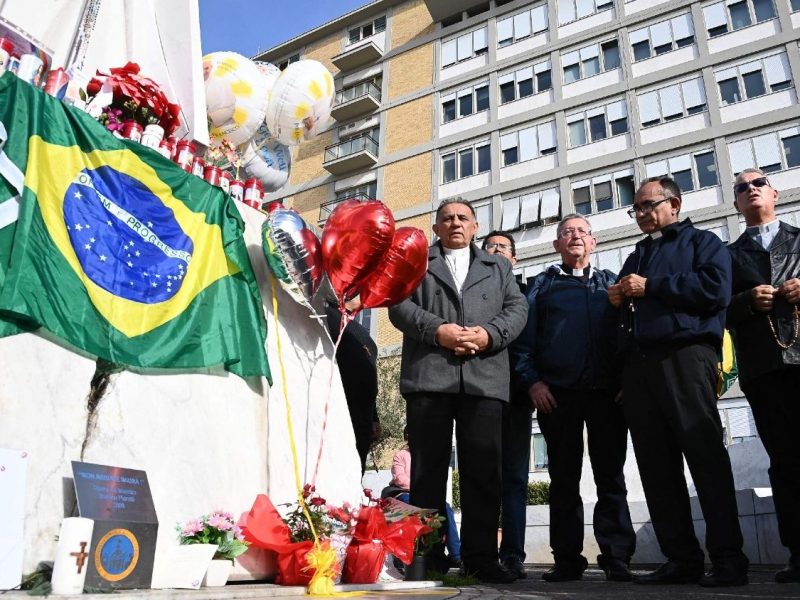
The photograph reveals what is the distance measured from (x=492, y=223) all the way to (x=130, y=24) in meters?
17.5

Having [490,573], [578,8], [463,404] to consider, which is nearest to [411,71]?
[578,8]

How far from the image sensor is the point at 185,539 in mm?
2439

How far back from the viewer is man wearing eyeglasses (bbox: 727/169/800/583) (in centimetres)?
321

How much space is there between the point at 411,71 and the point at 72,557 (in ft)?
86.2

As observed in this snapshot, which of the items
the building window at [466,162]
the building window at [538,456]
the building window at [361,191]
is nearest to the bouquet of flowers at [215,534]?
the building window at [538,456]

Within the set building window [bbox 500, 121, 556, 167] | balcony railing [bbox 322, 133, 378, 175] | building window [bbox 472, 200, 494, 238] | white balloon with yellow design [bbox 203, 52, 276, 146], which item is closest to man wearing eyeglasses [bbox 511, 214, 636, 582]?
white balloon with yellow design [bbox 203, 52, 276, 146]

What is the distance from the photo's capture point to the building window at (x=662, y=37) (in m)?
20.2

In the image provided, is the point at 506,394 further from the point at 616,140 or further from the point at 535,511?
the point at 616,140

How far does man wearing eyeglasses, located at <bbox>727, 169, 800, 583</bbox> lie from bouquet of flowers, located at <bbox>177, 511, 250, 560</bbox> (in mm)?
2406

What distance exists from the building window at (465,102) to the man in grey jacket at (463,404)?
21.0 m

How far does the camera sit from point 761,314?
134 inches

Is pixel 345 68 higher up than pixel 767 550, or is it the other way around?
pixel 345 68

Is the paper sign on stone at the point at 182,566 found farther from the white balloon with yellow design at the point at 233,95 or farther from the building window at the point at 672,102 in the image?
the building window at the point at 672,102

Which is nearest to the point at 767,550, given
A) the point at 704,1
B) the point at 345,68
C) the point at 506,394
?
the point at 506,394
